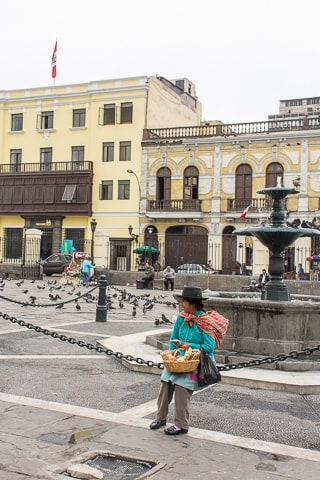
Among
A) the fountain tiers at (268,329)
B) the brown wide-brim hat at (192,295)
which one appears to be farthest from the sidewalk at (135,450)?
the fountain tiers at (268,329)

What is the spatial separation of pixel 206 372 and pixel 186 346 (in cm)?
29

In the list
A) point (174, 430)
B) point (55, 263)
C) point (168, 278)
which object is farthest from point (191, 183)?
point (174, 430)

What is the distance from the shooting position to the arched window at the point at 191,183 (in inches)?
1469

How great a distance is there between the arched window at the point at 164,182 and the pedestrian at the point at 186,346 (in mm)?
32883

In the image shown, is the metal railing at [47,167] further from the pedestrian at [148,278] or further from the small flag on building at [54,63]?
the pedestrian at [148,278]

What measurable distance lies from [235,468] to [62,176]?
3682cm

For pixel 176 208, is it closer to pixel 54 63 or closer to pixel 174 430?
pixel 54 63

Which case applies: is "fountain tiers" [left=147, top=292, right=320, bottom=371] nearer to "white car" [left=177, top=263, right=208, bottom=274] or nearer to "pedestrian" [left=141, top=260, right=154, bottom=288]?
"pedestrian" [left=141, top=260, right=154, bottom=288]

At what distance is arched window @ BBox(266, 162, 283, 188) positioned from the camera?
3497cm

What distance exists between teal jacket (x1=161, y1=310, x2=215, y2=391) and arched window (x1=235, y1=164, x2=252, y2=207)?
101 ft

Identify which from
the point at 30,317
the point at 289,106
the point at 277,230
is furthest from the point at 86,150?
the point at 289,106

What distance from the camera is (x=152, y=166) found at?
38094 mm

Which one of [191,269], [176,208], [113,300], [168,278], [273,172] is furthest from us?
[176,208]

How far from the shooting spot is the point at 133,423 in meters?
5.43
